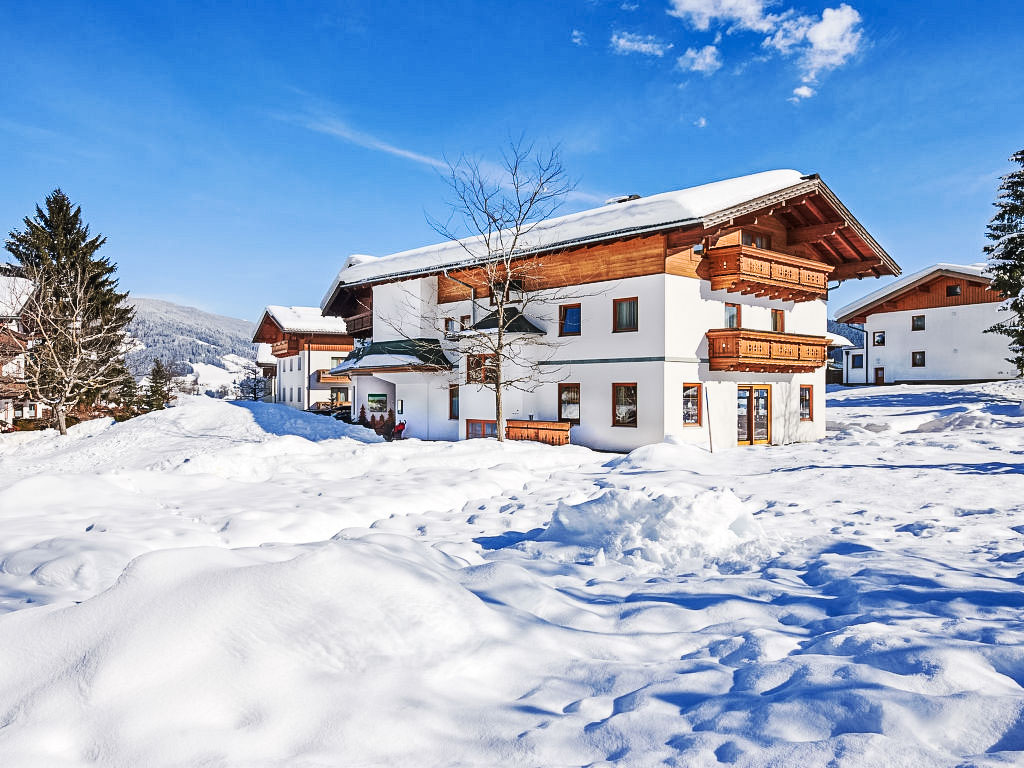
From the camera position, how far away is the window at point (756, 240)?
21359 millimetres

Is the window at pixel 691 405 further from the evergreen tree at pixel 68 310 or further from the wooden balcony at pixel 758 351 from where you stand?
the evergreen tree at pixel 68 310

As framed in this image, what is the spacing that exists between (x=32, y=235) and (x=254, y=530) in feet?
109

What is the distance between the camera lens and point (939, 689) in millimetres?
3492

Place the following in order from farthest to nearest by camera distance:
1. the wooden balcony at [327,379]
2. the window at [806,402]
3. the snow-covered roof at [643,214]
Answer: the wooden balcony at [327,379] → the window at [806,402] → the snow-covered roof at [643,214]

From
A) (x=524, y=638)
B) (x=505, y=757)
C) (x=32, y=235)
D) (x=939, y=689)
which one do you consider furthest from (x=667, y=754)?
(x=32, y=235)

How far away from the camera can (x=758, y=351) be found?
66.3ft

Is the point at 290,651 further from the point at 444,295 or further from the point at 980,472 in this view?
the point at 444,295

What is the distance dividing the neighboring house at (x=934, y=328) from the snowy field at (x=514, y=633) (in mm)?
37773

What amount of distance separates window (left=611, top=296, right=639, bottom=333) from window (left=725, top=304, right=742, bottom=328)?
11.2 feet

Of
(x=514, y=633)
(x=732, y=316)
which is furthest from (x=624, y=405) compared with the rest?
(x=514, y=633)

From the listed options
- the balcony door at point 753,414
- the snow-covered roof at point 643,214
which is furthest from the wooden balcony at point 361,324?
the balcony door at point 753,414

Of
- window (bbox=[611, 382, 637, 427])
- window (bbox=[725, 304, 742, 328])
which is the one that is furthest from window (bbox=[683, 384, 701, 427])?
window (bbox=[725, 304, 742, 328])

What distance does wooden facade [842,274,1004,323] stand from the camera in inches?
1556

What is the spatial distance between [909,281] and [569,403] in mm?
33304
